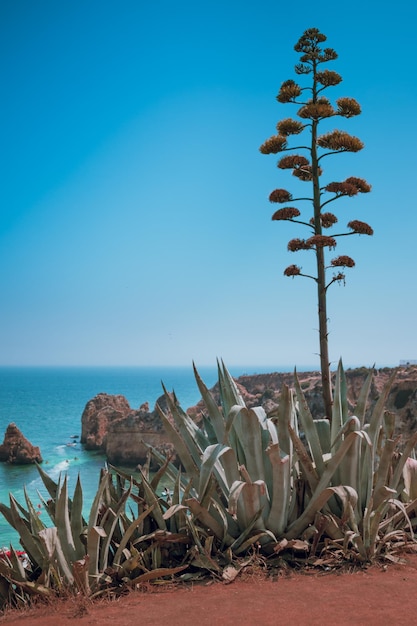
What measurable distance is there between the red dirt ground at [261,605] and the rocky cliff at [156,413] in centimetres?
2218

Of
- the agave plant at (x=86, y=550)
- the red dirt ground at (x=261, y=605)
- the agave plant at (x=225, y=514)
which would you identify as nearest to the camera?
the red dirt ground at (x=261, y=605)

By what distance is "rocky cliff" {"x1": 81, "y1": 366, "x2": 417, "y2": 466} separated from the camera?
39.6 metres

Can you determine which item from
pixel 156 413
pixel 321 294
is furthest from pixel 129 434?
pixel 321 294

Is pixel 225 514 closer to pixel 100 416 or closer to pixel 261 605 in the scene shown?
pixel 261 605

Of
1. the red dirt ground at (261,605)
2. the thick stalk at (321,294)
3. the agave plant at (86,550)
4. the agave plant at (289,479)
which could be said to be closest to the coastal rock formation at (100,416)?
the thick stalk at (321,294)

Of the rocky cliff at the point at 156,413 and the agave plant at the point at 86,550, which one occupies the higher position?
the agave plant at the point at 86,550

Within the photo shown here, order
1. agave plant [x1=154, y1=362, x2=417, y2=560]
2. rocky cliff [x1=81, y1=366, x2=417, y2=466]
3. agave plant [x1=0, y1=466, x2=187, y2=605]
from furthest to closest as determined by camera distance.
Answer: rocky cliff [x1=81, y1=366, x2=417, y2=466], agave plant [x1=154, y1=362, x2=417, y2=560], agave plant [x1=0, y1=466, x2=187, y2=605]

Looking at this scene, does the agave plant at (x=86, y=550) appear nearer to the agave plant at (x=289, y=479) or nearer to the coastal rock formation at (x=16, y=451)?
the agave plant at (x=289, y=479)

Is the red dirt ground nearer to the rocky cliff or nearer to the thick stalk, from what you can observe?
the thick stalk

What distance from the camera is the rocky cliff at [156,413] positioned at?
130ft

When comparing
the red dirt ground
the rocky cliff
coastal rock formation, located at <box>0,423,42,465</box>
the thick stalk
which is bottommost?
coastal rock formation, located at <box>0,423,42,465</box>

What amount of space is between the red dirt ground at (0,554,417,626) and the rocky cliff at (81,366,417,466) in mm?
22175

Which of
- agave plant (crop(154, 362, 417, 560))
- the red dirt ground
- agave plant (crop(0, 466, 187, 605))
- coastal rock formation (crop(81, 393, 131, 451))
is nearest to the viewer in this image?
the red dirt ground

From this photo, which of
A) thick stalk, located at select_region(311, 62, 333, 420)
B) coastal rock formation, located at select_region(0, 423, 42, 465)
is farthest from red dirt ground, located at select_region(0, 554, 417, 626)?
coastal rock formation, located at select_region(0, 423, 42, 465)
